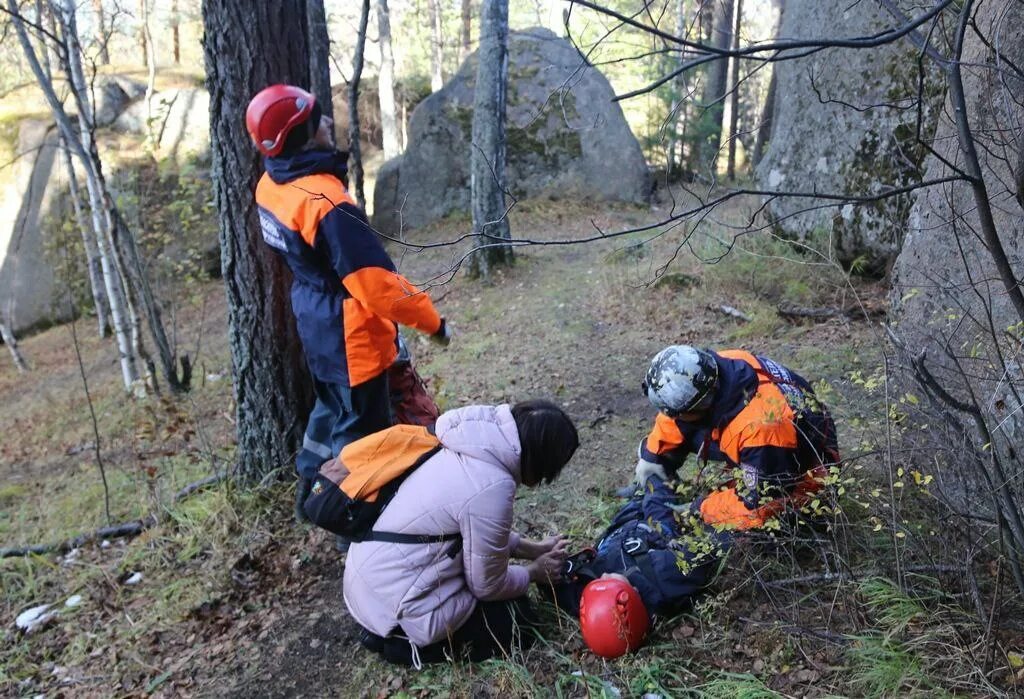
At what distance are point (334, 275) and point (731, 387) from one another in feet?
6.40

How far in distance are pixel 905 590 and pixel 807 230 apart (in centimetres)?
592

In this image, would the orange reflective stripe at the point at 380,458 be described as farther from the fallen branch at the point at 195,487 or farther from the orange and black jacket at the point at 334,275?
the fallen branch at the point at 195,487

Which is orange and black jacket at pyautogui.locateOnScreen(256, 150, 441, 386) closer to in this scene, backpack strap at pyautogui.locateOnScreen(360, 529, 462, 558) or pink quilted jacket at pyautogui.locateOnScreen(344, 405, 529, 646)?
pink quilted jacket at pyautogui.locateOnScreen(344, 405, 529, 646)

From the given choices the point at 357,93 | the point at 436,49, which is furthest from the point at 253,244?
the point at 436,49

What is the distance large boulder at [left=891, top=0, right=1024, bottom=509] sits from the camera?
2.34 metres

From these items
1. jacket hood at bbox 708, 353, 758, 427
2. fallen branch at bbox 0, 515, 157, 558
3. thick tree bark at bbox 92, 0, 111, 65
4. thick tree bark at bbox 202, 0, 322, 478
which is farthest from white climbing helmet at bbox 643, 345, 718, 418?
thick tree bark at bbox 92, 0, 111, 65

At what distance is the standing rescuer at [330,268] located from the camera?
3.30m

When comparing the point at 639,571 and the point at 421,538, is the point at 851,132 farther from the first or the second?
the point at 421,538

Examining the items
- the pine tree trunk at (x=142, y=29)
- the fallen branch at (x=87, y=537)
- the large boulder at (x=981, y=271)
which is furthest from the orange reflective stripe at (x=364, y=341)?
the pine tree trunk at (x=142, y=29)

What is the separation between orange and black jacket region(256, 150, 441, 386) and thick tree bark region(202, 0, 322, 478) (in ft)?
2.62

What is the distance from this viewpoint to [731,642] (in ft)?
9.03

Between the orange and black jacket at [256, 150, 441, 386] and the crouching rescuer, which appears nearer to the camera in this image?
the crouching rescuer

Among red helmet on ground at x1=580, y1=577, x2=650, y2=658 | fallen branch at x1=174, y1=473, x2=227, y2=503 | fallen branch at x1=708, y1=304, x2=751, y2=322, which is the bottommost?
fallen branch at x1=174, y1=473, x2=227, y2=503

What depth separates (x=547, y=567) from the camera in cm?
313
